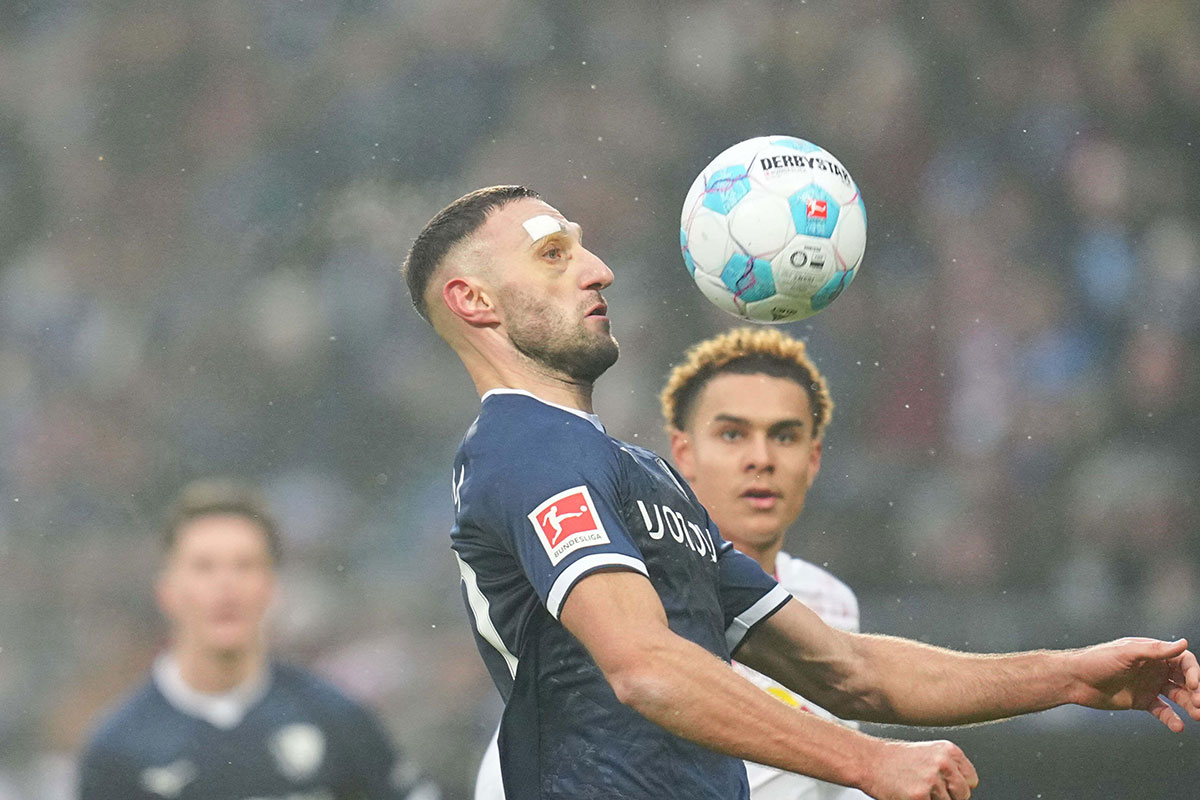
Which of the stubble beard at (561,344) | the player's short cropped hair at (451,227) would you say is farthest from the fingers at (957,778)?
the player's short cropped hair at (451,227)

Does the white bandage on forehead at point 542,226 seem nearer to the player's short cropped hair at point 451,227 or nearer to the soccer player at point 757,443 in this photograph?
the player's short cropped hair at point 451,227

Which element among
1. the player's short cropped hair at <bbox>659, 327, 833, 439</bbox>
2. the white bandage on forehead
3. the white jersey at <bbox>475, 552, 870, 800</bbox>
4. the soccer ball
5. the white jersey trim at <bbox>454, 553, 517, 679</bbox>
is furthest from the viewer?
the player's short cropped hair at <bbox>659, 327, 833, 439</bbox>

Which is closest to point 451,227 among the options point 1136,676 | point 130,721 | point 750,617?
point 750,617

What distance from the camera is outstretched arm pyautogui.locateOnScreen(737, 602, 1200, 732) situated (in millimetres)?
2875

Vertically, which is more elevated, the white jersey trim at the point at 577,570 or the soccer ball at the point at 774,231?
the soccer ball at the point at 774,231

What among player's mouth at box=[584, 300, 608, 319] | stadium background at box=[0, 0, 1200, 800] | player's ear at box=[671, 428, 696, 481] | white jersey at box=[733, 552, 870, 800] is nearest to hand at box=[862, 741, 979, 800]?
player's mouth at box=[584, 300, 608, 319]

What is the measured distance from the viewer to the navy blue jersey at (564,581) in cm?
246

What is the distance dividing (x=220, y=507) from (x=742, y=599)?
368 centimetres

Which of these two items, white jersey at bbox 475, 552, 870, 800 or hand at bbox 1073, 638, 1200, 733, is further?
white jersey at bbox 475, 552, 870, 800

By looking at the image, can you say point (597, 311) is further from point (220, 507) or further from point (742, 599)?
point (220, 507)

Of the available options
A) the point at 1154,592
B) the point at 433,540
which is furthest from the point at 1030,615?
the point at 433,540

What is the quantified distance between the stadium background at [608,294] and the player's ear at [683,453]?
5.14 feet

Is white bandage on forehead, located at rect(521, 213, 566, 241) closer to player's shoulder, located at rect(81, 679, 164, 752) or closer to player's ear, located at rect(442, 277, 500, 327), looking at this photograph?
player's ear, located at rect(442, 277, 500, 327)

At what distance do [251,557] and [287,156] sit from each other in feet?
6.57
